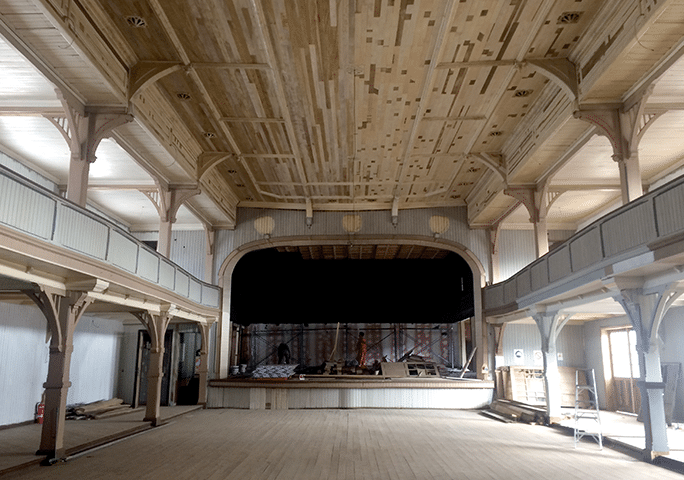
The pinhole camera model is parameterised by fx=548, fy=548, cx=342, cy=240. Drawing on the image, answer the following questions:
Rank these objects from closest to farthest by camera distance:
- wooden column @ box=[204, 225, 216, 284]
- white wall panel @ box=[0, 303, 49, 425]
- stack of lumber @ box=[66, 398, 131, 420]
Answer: white wall panel @ box=[0, 303, 49, 425]
stack of lumber @ box=[66, 398, 131, 420]
wooden column @ box=[204, 225, 216, 284]

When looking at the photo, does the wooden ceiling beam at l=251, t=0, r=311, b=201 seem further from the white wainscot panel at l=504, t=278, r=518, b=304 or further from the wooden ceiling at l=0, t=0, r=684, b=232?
the white wainscot panel at l=504, t=278, r=518, b=304

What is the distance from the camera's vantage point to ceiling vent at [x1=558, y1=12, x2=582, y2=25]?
28.0ft

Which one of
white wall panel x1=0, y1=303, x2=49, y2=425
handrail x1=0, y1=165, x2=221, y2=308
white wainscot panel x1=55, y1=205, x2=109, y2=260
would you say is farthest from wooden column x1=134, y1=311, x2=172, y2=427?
white wainscot panel x1=55, y1=205, x2=109, y2=260

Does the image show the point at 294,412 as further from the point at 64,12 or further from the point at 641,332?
the point at 64,12

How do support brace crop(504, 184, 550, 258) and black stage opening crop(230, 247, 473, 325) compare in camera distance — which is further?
black stage opening crop(230, 247, 473, 325)

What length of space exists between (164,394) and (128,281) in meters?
9.13

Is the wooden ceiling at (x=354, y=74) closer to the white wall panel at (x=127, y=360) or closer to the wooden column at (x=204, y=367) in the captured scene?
the wooden column at (x=204, y=367)

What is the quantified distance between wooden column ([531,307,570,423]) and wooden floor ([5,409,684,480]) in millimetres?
694

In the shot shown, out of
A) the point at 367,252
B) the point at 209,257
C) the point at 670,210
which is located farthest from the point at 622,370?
the point at 209,257

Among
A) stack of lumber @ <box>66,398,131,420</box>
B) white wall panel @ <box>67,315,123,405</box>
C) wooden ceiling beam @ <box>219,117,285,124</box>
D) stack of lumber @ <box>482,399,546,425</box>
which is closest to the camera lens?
wooden ceiling beam @ <box>219,117,285,124</box>

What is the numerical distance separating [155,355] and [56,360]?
4.63 metres

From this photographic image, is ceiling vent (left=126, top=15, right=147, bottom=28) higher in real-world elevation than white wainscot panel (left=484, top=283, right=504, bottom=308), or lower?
higher

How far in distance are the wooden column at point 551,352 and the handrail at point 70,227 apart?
28.5 feet

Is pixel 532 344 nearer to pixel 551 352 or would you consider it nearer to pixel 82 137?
pixel 551 352
